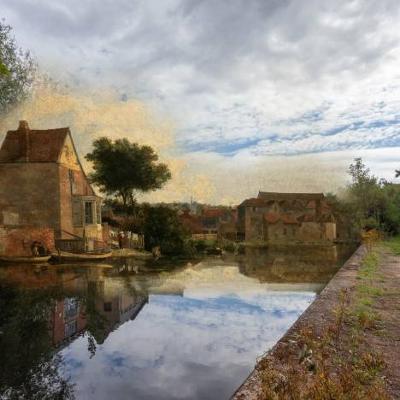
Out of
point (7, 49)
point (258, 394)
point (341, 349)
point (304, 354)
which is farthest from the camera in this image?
point (7, 49)

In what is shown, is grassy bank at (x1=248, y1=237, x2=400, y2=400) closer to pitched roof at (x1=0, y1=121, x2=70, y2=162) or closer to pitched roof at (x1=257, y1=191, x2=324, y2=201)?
pitched roof at (x1=0, y1=121, x2=70, y2=162)

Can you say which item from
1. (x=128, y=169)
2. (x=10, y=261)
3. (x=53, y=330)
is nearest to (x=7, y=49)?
(x=128, y=169)

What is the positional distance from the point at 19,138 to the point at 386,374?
1190 inches

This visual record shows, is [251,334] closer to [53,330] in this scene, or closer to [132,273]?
[53,330]

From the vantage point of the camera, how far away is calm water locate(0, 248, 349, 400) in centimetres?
689

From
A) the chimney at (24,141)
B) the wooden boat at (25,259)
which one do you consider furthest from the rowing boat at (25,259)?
the chimney at (24,141)

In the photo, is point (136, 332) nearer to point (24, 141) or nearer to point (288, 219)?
point (24, 141)

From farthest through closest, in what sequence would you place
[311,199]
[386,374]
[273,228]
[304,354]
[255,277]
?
1. [311,199]
2. [273,228]
3. [255,277]
4. [304,354]
5. [386,374]

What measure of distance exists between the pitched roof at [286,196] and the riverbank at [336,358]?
56.5m

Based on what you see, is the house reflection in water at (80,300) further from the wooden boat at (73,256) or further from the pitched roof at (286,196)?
the pitched roof at (286,196)

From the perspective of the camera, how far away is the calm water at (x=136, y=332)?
689 centimetres

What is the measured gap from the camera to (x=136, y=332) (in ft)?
32.9

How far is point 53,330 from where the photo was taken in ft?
32.2

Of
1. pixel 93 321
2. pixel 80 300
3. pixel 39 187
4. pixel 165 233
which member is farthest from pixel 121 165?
pixel 93 321
